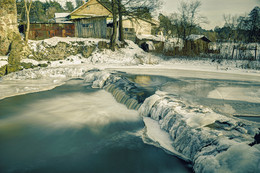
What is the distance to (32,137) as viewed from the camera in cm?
445

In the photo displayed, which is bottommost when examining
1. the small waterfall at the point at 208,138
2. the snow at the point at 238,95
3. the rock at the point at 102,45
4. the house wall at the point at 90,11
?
the small waterfall at the point at 208,138

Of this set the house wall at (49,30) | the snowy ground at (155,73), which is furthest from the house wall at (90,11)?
the snowy ground at (155,73)

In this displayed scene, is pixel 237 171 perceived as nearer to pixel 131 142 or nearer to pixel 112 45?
pixel 131 142

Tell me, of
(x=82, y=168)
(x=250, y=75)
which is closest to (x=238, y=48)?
(x=250, y=75)

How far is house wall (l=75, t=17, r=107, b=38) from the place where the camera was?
65.0 ft

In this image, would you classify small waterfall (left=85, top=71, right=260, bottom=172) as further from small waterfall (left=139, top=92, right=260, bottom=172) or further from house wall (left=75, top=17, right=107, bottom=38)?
house wall (left=75, top=17, right=107, bottom=38)

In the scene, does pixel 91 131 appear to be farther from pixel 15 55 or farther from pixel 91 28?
pixel 91 28

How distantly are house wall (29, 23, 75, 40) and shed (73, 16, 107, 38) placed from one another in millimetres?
772

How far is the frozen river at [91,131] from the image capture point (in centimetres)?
341

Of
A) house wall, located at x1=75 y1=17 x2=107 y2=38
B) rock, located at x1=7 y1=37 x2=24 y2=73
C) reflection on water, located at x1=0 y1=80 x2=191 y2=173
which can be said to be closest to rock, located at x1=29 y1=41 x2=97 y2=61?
rock, located at x1=7 y1=37 x2=24 y2=73

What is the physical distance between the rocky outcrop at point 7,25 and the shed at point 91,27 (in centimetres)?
702

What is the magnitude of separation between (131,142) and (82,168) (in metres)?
1.30

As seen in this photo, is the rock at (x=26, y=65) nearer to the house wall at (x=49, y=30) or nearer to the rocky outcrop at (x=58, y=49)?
the rocky outcrop at (x=58, y=49)

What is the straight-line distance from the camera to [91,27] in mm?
20141
